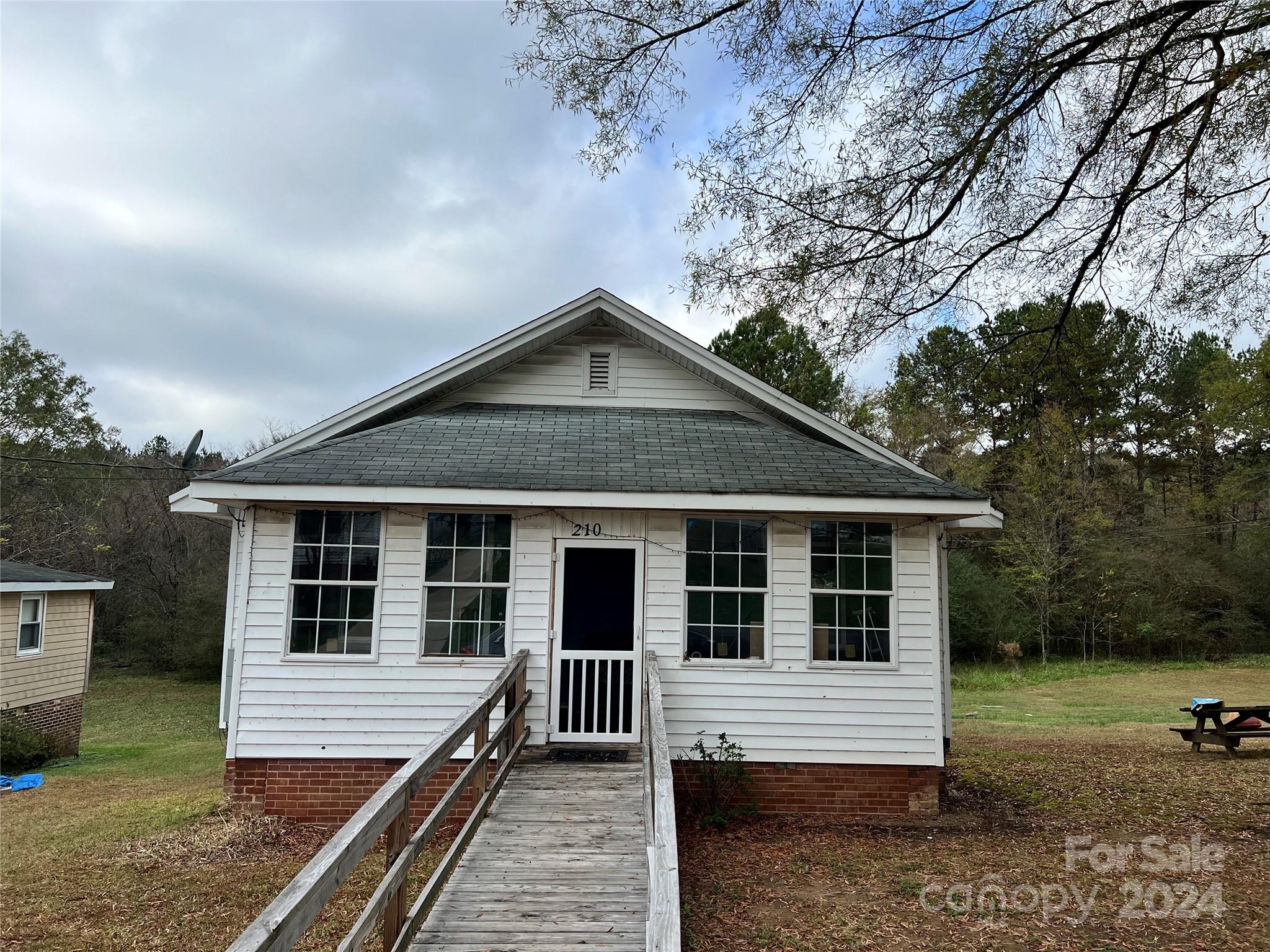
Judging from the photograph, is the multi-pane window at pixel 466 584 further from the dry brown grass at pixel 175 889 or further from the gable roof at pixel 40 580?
the gable roof at pixel 40 580

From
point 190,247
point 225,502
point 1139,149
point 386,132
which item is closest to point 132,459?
point 190,247

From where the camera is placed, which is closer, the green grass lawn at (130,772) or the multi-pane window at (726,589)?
the multi-pane window at (726,589)

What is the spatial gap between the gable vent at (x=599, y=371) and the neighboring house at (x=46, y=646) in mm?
15032

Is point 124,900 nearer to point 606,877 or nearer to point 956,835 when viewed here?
point 606,877

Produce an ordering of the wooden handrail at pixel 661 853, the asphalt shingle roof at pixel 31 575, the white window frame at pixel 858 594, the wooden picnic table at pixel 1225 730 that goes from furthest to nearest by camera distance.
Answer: the asphalt shingle roof at pixel 31 575
the wooden picnic table at pixel 1225 730
the white window frame at pixel 858 594
the wooden handrail at pixel 661 853

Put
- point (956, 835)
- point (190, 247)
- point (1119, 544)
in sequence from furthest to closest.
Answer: point (1119, 544)
point (190, 247)
point (956, 835)

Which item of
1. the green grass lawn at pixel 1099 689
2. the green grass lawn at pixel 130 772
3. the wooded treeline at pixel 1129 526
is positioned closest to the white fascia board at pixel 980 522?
the green grass lawn at pixel 1099 689

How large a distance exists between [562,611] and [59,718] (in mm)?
17080

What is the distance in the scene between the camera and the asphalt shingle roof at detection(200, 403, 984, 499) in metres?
7.90

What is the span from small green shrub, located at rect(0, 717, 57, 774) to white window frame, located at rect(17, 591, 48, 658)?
5.20 feet

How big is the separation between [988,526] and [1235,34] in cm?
534

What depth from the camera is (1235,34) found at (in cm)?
A: 527

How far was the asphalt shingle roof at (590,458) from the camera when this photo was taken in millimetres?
7898

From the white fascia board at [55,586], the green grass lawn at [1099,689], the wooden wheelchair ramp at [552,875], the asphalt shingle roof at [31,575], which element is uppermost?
the asphalt shingle roof at [31,575]
